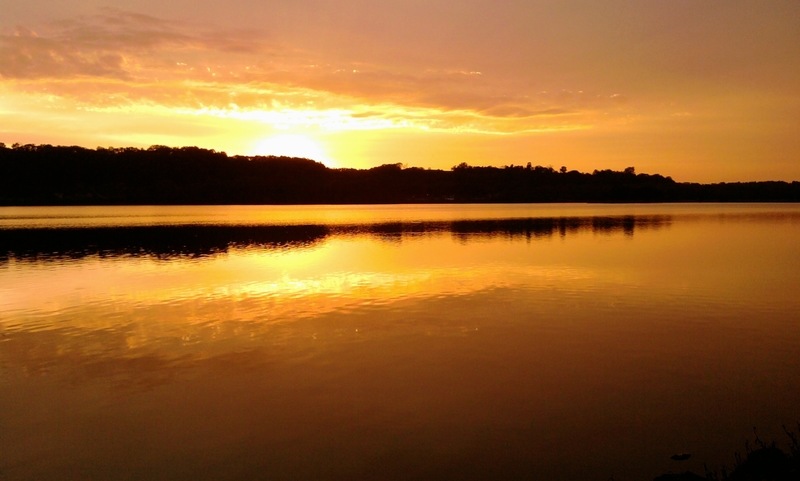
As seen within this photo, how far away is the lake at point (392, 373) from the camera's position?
802cm

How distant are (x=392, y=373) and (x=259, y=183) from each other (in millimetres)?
150087

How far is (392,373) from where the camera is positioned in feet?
37.1

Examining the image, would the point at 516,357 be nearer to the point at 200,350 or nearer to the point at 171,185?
the point at 200,350

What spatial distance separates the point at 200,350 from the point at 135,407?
3361 mm

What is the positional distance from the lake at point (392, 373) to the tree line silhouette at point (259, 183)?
121916 mm

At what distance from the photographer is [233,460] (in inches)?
313

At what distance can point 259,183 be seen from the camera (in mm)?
155125

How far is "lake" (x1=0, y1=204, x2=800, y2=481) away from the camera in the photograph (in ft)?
26.3

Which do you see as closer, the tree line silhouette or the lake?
the lake

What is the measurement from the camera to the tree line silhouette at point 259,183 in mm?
126625

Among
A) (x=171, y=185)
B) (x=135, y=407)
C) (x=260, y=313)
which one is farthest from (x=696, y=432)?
(x=171, y=185)

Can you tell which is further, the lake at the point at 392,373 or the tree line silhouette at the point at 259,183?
the tree line silhouette at the point at 259,183

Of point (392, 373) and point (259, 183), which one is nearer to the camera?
point (392, 373)

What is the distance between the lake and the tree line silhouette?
122 meters
